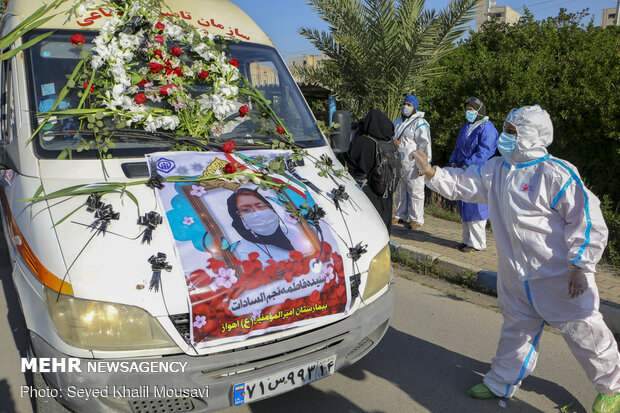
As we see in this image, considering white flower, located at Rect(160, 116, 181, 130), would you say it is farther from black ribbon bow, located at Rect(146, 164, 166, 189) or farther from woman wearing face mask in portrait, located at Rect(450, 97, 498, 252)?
woman wearing face mask in portrait, located at Rect(450, 97, 498, 252)

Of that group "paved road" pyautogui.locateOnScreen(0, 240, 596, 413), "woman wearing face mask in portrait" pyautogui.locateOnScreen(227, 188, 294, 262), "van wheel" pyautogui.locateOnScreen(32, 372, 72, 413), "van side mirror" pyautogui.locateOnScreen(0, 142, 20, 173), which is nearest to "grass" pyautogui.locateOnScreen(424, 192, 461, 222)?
"paved road" pyautogui.locateOnScreen(0, 240, 596, 413)

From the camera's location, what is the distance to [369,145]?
5.52 m

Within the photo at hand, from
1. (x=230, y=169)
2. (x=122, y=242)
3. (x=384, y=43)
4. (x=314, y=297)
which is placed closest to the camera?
(x=122, y=242)

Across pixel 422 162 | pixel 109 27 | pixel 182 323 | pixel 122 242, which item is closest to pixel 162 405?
pixel 182 323

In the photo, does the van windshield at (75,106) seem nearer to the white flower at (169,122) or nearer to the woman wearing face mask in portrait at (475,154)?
the white flower at (169,122)

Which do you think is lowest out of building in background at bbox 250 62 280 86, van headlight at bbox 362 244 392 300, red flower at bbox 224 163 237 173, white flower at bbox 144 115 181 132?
van headlight at bbox 362 244 392 300

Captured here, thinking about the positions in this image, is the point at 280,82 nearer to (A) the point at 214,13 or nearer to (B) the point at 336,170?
(A) the point at 214,13

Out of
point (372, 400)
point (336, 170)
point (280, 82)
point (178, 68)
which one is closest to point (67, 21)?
point (178, 68)

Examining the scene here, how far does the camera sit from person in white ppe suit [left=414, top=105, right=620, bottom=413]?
113 inches

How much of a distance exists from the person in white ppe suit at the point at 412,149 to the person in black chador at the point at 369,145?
1.85 m

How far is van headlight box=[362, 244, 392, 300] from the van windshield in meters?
1.22

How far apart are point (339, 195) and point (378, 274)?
24.6 inches

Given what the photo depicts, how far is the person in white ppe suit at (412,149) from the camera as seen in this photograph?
7469mm

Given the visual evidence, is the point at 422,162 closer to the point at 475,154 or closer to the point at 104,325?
the point at 104,325
